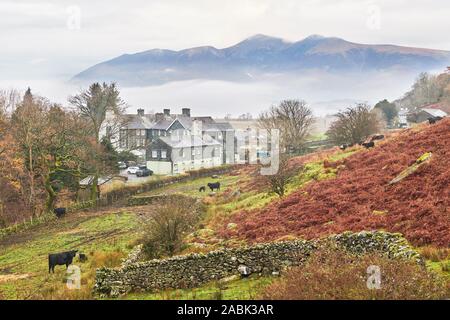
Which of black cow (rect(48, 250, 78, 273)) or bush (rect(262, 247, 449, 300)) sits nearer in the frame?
bush (rect(262, 247, 449, 300))

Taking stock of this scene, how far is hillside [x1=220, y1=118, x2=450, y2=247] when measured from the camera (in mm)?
16875

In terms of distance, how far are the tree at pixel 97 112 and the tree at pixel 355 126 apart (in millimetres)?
27791

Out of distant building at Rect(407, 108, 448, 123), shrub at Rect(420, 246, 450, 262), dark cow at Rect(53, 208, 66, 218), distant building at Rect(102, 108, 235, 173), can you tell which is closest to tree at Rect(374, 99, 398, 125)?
distant building at Rect(407, 108, 448, 123)

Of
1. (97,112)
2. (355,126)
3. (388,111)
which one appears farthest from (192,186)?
(388,111)

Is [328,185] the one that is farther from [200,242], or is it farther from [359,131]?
[359,131]

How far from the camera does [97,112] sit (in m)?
55.4

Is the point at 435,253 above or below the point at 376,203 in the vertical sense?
below

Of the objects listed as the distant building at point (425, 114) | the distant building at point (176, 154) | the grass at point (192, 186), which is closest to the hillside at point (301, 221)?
the grass at point (192, 186)

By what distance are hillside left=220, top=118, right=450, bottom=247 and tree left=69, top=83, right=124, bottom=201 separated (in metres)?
28.8

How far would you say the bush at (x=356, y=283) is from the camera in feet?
31.0

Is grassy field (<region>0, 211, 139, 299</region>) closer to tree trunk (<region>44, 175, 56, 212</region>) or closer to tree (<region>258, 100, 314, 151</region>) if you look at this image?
tree trunk (<region>44, 175, 56, 212</region>)

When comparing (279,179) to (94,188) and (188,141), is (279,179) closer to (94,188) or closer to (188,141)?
(94,188)

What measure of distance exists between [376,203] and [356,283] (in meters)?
11.4
